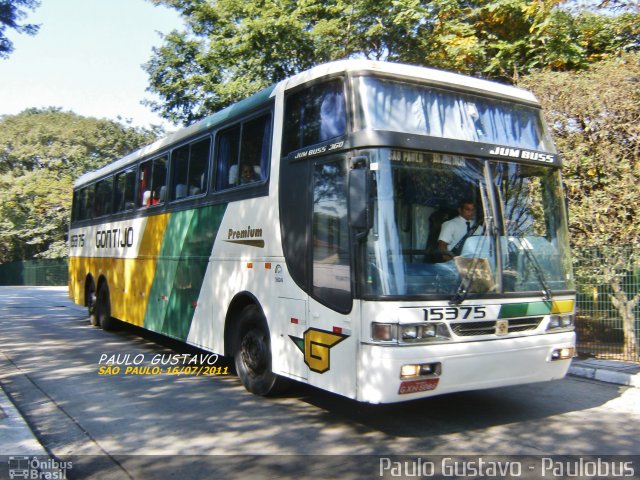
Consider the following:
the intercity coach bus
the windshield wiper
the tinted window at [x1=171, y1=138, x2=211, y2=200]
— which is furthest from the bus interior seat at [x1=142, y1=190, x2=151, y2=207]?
the windshield wiper

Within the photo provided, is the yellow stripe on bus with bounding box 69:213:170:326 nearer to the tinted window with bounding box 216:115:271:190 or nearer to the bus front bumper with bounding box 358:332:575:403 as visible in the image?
the tinted window with bounding box 216:115:271:190

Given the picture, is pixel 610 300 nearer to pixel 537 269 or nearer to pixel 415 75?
pixel 537 269

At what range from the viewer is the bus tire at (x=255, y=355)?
6562 millimetres

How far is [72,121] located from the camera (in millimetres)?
48031

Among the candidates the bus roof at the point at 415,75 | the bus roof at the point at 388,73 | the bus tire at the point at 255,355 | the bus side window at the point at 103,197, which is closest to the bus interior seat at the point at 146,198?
the bus side window at the point at 103,197

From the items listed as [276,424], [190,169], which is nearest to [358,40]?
[190,169]

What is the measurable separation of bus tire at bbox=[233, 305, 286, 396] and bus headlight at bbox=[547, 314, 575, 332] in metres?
2.90

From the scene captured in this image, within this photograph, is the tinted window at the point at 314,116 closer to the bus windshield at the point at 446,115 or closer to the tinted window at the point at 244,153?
the bus windshield at the point at 446,115

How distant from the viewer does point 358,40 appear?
16219 mm

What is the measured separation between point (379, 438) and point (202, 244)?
12.7ft

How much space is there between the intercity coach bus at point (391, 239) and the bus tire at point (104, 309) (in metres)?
5.87

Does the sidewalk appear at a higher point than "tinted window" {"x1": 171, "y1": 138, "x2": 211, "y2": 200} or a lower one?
lower

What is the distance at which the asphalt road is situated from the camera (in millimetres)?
4871

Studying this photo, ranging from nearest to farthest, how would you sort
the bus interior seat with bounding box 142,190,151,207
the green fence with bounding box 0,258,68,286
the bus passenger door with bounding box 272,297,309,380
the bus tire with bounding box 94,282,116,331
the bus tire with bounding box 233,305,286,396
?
the bus passenger door with bounding box 272,297,309,380 → the bus tire with bounding box 233,305,286,396 → the bus interior seat with bounding box 142,190,151,207 → the bus tire with bounding box 94,282,116,331 → the green fence with bounding box 0,258,68,286
